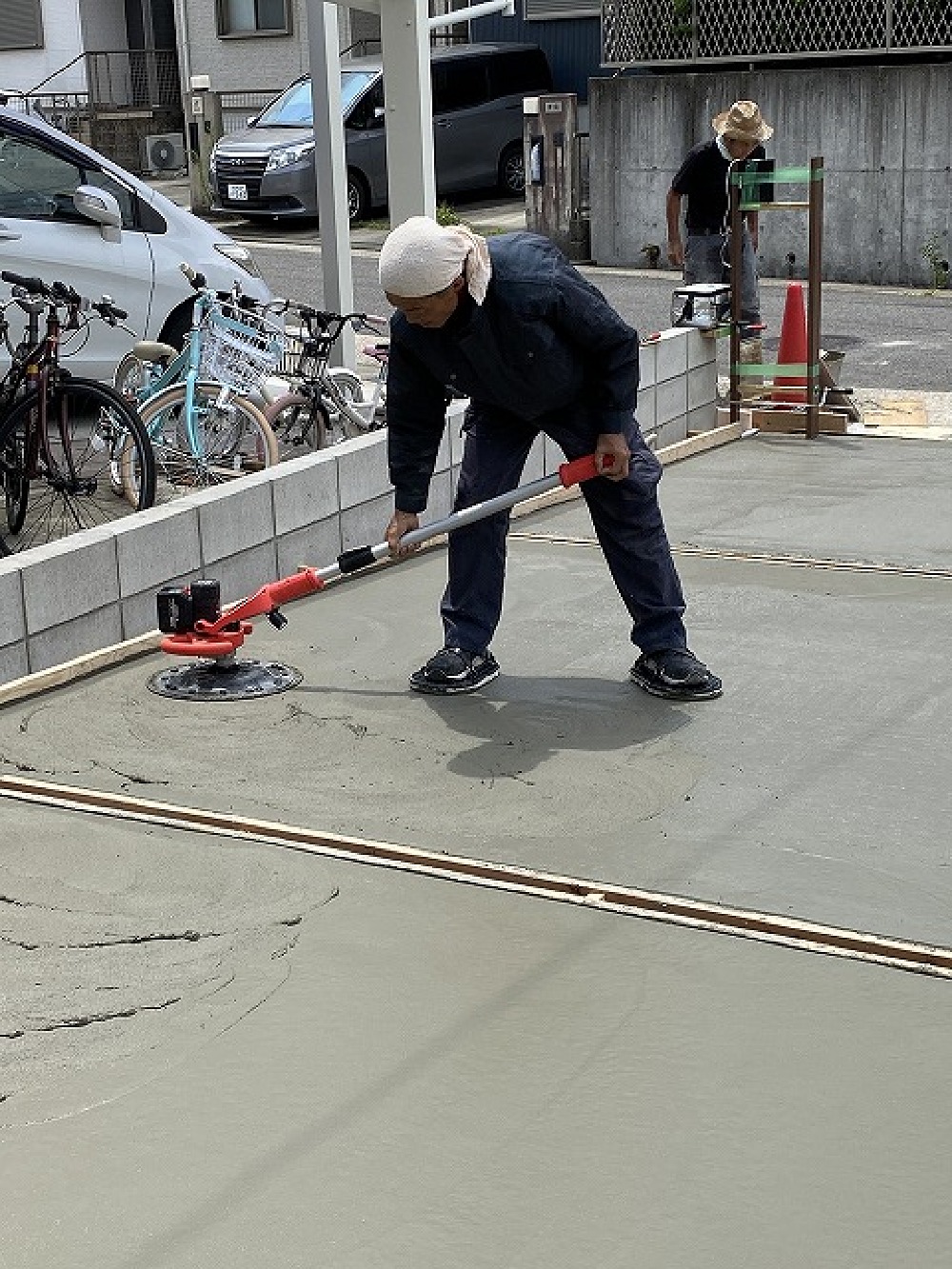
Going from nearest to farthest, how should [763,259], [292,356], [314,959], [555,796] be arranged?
[314,959] < [555,796] < [292,356] < [763,259]

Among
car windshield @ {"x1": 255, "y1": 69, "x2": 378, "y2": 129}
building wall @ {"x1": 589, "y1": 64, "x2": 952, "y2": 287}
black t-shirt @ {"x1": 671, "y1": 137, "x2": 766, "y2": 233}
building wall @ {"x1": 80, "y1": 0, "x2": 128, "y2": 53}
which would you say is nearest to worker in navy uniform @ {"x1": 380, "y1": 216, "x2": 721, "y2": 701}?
black t-shirt @ {"x1": 671, "y1": 137, "x2": 766, "y2": 233}

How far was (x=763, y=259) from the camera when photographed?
15.5 m

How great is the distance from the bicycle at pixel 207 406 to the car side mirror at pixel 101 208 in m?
1.40

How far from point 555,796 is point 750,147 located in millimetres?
5884

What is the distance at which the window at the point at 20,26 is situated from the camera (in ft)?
93.7

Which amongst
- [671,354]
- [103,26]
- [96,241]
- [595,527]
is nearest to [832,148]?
[671,354]

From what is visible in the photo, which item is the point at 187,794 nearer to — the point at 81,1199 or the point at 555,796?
the point at 555,796

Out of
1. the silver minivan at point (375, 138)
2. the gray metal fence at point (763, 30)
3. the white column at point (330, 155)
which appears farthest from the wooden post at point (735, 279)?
the silver minivan at point (375, 138)

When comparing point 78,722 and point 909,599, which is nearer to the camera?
point 78,722

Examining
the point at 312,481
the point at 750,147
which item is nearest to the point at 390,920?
the point at 312,481

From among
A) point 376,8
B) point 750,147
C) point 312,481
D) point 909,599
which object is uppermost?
point 376,8

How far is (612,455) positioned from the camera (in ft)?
15.5

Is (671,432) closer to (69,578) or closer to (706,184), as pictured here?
(706,184)

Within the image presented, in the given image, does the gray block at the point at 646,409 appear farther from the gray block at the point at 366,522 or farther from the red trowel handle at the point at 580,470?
the red trowel handle at the point at 580,470
